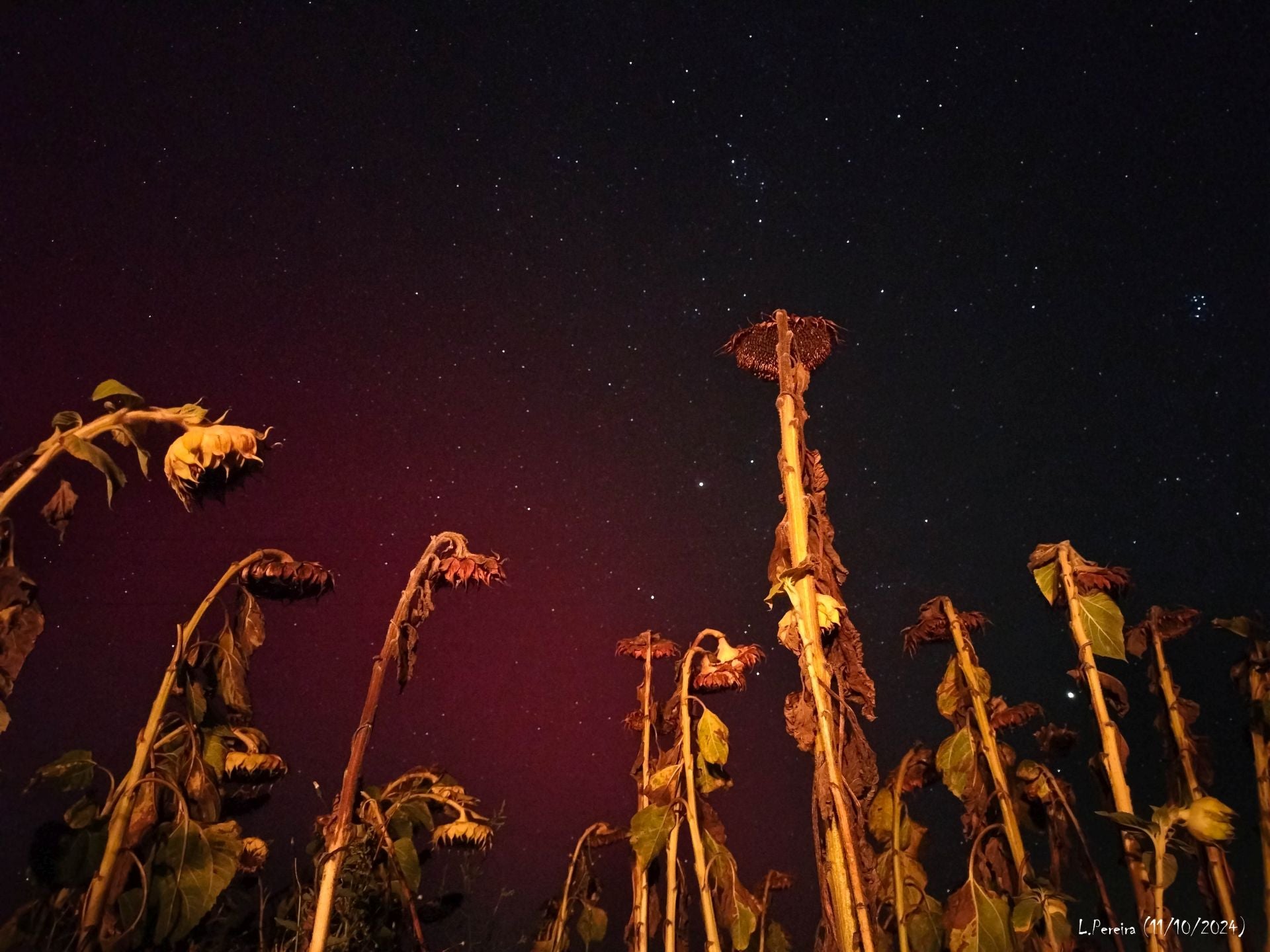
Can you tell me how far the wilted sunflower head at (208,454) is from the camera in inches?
53.2

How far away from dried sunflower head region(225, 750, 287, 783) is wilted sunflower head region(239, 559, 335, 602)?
33cm

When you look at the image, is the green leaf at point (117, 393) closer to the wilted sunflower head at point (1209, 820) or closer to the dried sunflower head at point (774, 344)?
the dried sunflower head at point (774, 344)

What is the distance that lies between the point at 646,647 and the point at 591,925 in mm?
744

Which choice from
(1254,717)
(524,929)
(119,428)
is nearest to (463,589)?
(119,428)

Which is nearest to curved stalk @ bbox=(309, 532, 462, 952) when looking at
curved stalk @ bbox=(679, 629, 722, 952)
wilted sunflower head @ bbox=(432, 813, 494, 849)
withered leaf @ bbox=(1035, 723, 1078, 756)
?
wilted sunflower head @ bbox=(432, 813, 494, 849)

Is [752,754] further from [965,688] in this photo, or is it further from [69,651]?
[69,651]

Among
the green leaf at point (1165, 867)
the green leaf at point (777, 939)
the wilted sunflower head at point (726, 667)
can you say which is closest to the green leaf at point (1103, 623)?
the green leaf at point (1165, 867)

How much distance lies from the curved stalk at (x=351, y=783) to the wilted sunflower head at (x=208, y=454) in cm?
45

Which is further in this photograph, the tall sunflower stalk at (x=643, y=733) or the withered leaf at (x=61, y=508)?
the tall sunflower stalk at (x=643, y=733)

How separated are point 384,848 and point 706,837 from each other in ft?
2.42

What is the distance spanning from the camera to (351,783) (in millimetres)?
1430

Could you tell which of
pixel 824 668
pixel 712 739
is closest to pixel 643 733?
pixel 712 739

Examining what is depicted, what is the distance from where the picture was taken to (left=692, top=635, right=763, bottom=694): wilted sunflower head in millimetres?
1998

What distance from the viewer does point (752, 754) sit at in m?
3.34
